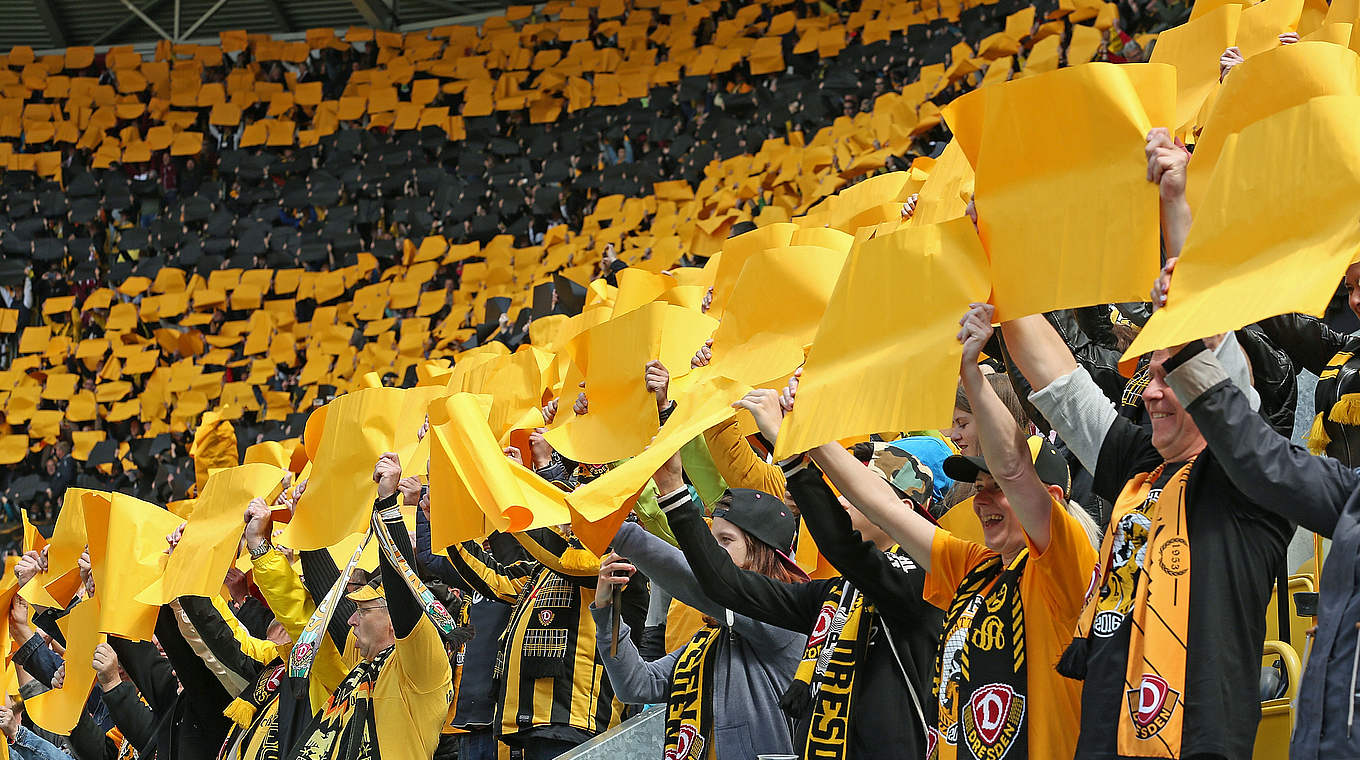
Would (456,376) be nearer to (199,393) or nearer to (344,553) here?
(344,553)

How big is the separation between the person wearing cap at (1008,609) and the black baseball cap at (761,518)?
62 centimetres

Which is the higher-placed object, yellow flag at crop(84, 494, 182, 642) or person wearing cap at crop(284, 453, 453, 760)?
yellow flag at crop(84, 494, 182, 642)

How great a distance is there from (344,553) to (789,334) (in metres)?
1.58

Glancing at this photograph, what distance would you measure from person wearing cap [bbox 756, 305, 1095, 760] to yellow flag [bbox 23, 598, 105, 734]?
249 centimetres

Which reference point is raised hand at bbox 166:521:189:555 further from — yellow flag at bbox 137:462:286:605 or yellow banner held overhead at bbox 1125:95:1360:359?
yellow banner held overhead at bbox 1125:95:1360:359

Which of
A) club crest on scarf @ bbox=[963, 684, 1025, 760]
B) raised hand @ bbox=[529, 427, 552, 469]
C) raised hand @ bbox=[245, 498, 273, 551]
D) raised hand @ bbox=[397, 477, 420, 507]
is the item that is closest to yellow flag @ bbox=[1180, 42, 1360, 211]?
club crest on scarf @ bbox=[963, 684, 1025, 760]

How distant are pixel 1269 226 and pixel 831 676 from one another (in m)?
0.96

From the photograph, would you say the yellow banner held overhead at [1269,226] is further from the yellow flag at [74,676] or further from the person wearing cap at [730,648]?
the yellow flag at [74,676]

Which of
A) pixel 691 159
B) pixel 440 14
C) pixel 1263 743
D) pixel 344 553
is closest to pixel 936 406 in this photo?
pixel 1263 743

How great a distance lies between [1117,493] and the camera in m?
1.91

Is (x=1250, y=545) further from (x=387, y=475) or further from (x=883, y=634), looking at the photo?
(x=387, y=475)

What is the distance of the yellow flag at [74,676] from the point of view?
12.1 feet

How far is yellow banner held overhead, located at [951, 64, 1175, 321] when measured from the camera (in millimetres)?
1716

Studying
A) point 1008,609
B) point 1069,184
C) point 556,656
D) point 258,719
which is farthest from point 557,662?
point 1069,184
